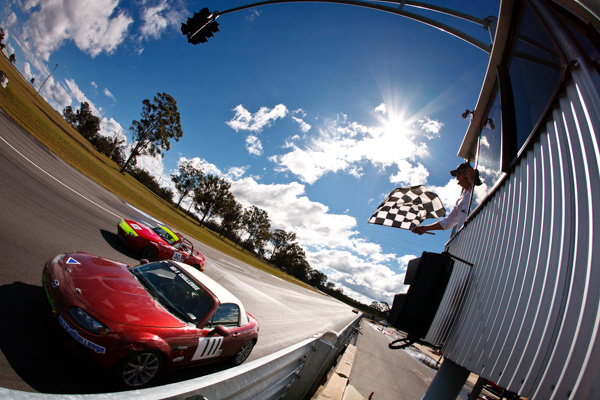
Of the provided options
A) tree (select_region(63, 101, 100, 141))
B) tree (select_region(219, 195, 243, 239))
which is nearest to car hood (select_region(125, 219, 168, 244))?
tree (select_region(219, 195, 243, 239))

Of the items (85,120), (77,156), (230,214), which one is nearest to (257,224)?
(230,214)

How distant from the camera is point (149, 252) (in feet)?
27.2

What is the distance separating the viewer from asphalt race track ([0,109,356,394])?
9.26 feet

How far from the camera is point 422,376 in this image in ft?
35.3

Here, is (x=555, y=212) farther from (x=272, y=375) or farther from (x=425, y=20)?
(x=425, y=20)

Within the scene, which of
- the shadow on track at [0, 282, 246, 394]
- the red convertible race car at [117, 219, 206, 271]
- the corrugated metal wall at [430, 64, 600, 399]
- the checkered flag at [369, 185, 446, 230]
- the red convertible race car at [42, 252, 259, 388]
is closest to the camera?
the corrugated metal wall at [430, 64, 600, 399]

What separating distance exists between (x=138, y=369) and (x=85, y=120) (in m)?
110

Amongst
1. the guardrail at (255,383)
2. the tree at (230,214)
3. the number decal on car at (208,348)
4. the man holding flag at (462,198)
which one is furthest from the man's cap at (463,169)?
the tree at (230,214)

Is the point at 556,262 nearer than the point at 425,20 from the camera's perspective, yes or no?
Yes

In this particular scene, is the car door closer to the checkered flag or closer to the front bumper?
the front bumper

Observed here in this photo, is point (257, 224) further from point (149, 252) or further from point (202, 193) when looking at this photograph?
point (149, 252)

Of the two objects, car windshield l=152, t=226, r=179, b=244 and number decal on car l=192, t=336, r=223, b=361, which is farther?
car windshield l=152, t=226, r=179, b=244

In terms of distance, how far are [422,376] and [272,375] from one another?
1101cm

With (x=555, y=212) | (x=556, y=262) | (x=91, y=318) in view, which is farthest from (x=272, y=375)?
(x=555, y=212)
